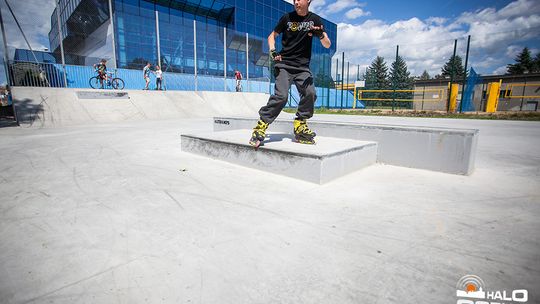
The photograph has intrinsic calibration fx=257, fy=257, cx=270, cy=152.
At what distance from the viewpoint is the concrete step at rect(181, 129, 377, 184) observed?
8.83ft

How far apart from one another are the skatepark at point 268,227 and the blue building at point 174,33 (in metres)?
15.1

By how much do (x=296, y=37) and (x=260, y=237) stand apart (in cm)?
272

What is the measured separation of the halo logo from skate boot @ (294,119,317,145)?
2305mm

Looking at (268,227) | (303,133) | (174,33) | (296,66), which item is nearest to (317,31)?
(296,66)

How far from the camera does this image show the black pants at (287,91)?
3.33 m

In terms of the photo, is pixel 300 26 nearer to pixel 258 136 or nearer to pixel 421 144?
pixel 258 136

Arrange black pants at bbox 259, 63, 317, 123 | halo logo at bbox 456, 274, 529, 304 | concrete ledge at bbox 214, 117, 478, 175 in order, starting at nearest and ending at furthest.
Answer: halo logo at bbox 456, 274, 529, 304 → concrete ledge at bbox 214, 117, 478, 175 → black pants at bbox 259, 63, 317, 123

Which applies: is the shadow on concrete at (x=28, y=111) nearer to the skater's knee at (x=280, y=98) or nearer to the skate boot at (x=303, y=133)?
the skater's knee at (x=280, y=98)

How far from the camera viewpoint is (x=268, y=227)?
1.74 metres

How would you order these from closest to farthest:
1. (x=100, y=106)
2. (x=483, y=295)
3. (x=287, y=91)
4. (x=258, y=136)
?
(x=483, y=295) → (x=258, y=136) → (x=287, y=91) → (x=100, y=106)

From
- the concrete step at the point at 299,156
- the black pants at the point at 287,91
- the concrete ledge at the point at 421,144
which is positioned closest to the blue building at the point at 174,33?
the concrete step at the point at 299,156

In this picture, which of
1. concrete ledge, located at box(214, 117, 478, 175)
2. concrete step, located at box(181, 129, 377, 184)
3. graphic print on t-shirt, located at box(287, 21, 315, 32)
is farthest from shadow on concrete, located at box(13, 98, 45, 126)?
concrete ledge, located at box(214, 117, 478, 175)

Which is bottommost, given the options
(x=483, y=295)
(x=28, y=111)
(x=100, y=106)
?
(x=483, y=295)

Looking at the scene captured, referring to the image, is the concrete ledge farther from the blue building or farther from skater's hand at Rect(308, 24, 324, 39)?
the blue building
